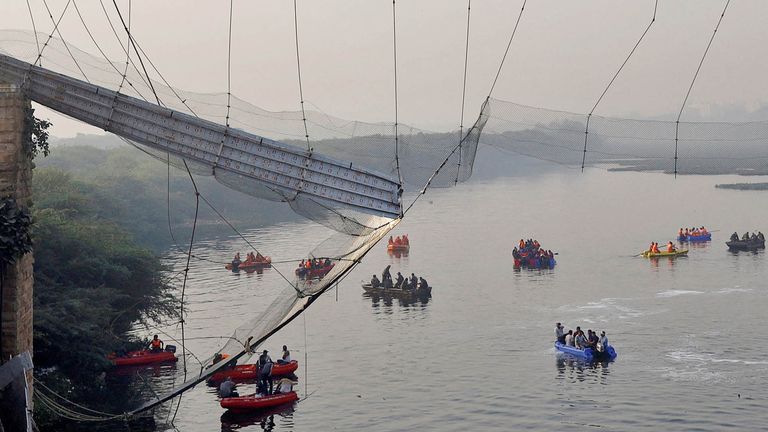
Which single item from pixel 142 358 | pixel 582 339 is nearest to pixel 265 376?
pixel 142 358

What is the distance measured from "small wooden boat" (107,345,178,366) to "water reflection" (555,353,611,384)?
56.8ft

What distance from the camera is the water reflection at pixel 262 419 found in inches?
1475

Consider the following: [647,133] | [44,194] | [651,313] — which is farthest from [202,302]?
[647,133]

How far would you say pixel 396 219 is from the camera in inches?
960

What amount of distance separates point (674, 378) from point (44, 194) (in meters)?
34.9

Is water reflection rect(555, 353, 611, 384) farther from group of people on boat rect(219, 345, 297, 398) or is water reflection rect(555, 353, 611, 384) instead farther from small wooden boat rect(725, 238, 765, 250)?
small wooden boat rect(725, 238, 765, 250)

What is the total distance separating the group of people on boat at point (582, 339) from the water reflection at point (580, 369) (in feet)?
2.01

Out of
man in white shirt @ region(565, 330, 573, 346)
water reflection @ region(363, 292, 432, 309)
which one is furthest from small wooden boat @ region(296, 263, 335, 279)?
water reflection @ region(363, 292, 432, 309)

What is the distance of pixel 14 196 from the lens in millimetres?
24203

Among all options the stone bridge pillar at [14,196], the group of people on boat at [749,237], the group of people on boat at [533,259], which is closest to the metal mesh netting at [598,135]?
the stone bridge pillar at [14,196]

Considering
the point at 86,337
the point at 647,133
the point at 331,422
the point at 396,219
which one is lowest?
the point at 331,422

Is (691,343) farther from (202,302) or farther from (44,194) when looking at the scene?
(44,194)

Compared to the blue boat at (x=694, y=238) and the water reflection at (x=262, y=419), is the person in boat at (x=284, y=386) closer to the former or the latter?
the water reflection at (x=262, y=419)

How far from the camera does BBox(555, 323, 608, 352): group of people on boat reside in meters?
45.5
